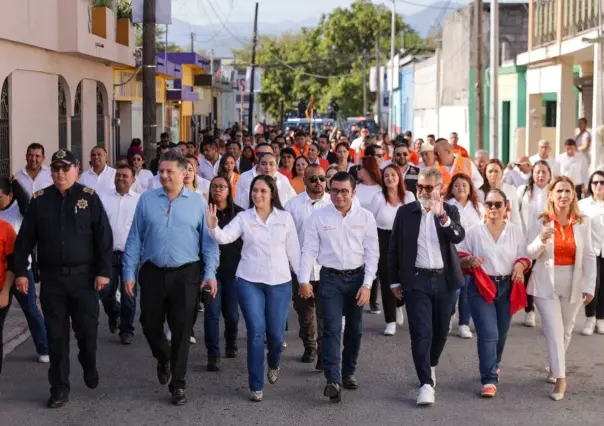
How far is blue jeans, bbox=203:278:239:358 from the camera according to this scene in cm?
986

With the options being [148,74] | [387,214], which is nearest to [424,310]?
[387,214]

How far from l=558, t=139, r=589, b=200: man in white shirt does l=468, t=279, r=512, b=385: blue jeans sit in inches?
391

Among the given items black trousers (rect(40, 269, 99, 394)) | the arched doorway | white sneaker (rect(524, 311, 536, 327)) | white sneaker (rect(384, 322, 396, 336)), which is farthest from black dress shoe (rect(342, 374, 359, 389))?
the arched doorway

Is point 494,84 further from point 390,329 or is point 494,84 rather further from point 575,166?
point 390,329

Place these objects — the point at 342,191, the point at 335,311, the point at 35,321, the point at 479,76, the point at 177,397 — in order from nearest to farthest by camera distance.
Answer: the point at 177,397
the point at 335,311
the point at 342,191
the point at 35,321
the point at 479,76

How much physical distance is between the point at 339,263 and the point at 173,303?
134 cm

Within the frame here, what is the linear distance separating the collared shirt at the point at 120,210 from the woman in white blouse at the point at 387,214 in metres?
2.51

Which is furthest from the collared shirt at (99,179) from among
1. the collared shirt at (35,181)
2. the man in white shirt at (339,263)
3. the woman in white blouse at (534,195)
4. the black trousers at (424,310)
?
A: the black trousers at (424,310)

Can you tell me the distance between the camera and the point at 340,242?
347 inches

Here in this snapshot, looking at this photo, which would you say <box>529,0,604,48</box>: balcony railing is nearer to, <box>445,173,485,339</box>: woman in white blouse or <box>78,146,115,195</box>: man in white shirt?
<box>445,173,485,339</box>: woman in white blouse

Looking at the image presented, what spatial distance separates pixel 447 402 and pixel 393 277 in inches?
42.0

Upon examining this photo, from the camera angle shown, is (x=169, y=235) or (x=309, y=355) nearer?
(x=169, y=235)

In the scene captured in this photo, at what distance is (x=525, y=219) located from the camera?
12.7 metres

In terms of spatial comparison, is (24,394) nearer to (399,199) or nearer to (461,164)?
(399,199)
